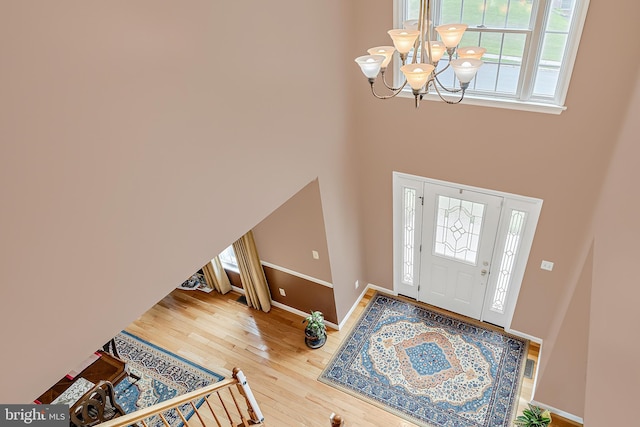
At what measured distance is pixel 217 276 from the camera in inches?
248

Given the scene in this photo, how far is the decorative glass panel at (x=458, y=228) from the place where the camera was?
4.94 meters

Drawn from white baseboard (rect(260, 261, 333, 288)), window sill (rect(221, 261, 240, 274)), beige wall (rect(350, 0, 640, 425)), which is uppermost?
beige wall (rect(350, 0, 640, 425))

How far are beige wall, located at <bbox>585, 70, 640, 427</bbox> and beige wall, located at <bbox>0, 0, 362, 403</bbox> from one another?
2.58 m

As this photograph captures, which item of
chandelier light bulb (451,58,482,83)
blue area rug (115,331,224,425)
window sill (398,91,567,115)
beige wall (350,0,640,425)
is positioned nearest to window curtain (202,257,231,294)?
blue area rug (115,331,224,425)

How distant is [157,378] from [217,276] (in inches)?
63.4

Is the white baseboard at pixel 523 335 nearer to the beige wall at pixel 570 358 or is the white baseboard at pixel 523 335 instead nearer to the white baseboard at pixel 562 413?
the beige wall at pixel 570 358

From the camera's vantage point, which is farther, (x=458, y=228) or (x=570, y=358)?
(x=458, y=228)

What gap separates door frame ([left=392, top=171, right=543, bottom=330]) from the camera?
4.46 metres

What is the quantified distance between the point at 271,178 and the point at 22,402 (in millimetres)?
2258

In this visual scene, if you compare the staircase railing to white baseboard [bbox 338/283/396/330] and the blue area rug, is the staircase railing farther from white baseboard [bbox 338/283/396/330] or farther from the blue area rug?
white baseboard [bbox 338/283/396/330]

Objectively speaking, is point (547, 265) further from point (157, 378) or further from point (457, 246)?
point (157, 378)

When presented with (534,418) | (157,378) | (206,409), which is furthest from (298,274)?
(534,418)

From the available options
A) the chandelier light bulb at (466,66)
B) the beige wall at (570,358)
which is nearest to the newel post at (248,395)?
the chandelier light bulb at (466,66)

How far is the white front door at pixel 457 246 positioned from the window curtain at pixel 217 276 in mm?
2942
